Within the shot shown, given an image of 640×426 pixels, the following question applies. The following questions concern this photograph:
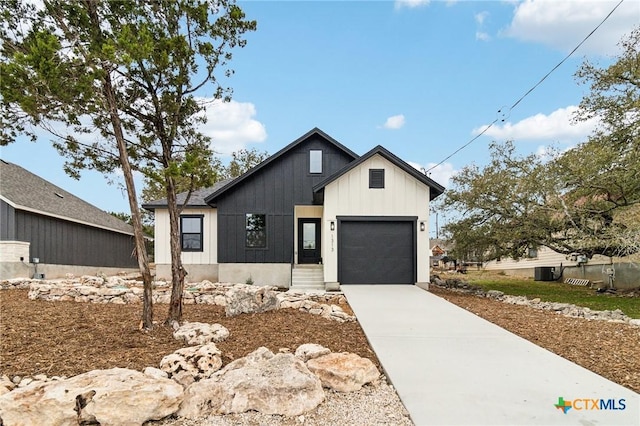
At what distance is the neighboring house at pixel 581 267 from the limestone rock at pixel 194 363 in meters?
10.5

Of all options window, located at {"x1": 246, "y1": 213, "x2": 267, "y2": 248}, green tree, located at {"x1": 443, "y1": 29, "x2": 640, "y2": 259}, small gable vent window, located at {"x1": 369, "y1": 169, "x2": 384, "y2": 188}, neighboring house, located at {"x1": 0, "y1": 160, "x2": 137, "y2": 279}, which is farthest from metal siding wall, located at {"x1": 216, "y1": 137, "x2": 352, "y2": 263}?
neighboring house, located at {"x1": 0, "y1": 160, "x2": 137, "y2": 279}

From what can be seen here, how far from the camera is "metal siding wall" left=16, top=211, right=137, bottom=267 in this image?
49.2 ft

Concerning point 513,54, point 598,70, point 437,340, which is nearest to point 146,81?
point 437,340

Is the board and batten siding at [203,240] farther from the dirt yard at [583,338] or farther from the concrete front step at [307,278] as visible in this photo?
the dirt yard at [583,338]

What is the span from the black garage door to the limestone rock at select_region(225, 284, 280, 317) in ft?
15.2

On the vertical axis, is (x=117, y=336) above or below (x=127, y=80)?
below

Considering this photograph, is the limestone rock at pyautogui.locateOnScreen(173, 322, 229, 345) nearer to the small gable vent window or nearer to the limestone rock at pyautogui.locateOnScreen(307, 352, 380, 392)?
the limestone rock at pyautogui.locateOnScreen(307, 352, 380, 392)

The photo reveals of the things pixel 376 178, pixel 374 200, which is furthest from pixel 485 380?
pixel 376 178

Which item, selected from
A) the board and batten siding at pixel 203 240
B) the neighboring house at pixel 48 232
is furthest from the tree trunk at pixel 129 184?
the neighboring house at pixel 48 232

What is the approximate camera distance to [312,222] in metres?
15.9

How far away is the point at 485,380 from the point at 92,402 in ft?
12.5

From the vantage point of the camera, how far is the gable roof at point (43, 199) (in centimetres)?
1476

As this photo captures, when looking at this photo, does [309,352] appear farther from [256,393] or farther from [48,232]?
[48,232]

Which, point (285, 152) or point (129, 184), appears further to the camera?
point (285, 152)
